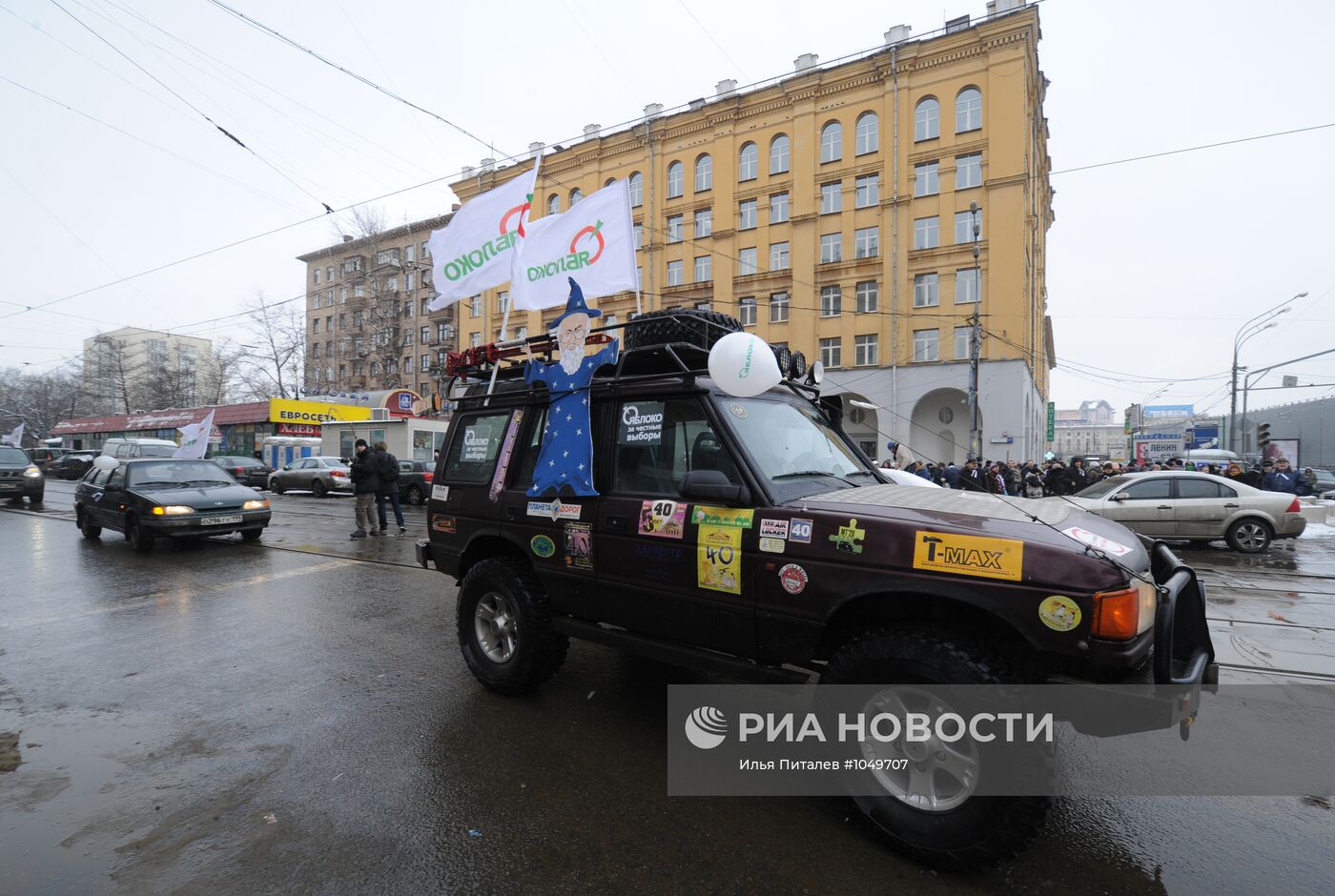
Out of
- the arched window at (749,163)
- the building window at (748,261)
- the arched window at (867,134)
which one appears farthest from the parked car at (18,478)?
the arched window at (867,134)

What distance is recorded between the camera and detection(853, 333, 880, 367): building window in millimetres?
29625

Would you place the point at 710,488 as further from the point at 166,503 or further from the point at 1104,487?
the point at 1104,487

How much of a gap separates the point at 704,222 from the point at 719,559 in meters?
33.1

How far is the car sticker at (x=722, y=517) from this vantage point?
3.02 m

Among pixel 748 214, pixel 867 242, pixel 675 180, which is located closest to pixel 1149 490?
pixel 867 242

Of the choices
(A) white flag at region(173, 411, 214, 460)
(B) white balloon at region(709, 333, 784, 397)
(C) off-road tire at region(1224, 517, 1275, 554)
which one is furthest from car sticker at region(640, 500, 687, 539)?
(A) white flag at region(173, 411, 214, 460)

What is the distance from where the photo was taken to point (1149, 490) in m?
10.9

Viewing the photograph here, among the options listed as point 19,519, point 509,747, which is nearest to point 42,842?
point 509,747

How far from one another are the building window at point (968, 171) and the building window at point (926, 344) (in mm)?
6420

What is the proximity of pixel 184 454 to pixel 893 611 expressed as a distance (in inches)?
684

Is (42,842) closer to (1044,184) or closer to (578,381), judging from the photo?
(578,381)

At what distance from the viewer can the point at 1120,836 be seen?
2.70m

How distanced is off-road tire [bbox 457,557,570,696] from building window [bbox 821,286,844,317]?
28.8m

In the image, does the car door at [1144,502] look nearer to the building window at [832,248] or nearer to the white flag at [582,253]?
the white flag at [582,253]
